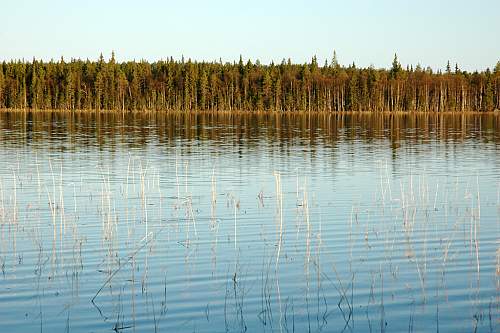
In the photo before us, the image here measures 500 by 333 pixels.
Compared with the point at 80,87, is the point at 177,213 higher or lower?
lower

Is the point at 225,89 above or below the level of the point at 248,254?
above

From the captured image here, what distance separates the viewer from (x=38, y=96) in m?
172

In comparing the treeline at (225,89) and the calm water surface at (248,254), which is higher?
the treeline at (225,89)

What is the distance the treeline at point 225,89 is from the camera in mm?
173875

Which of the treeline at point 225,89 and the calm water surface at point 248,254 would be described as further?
the treeline at point 225,89

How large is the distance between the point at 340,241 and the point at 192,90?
525 ft

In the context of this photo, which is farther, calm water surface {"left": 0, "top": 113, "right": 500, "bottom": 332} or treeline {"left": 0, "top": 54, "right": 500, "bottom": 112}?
treeline {"left": 0, "top": 54, "right": 500, "bottom": 112}

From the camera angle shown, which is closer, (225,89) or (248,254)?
(248,254)

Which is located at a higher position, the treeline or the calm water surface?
the treeline

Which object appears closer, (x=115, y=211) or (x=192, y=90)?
(x=115, y=211)

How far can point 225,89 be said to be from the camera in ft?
593

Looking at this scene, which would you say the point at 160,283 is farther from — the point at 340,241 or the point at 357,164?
the point at 357,164

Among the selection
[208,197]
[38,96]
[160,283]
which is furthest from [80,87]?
[160,283]

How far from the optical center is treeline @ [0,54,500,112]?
173875 millimetres
